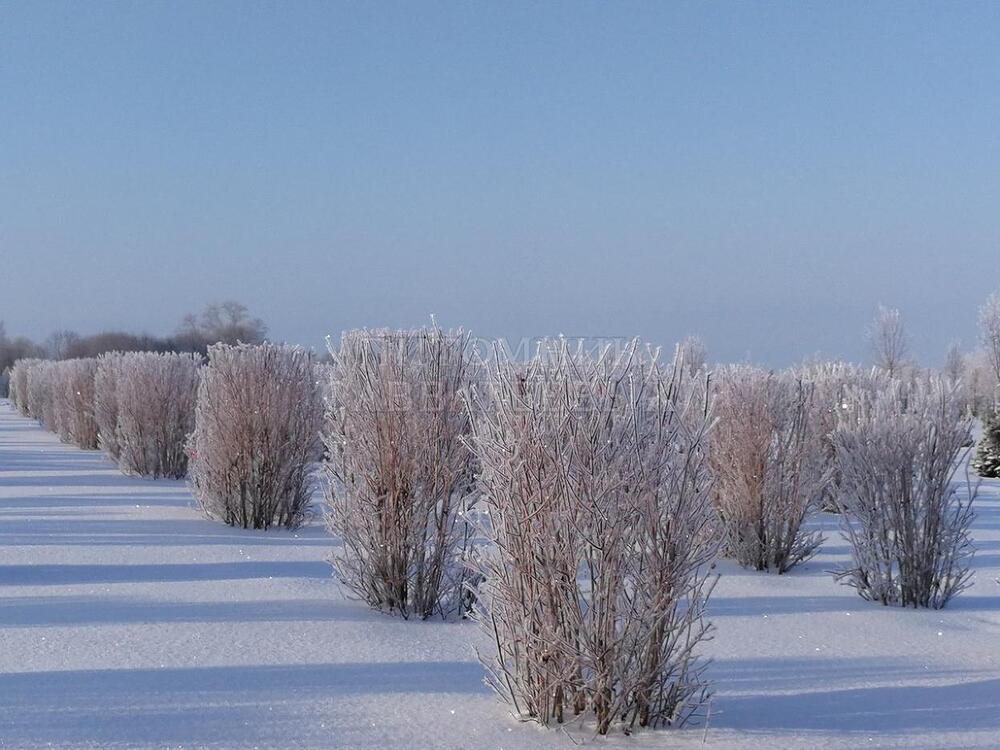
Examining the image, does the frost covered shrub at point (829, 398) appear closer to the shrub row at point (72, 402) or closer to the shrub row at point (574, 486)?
the shrub row at point (574, 486)

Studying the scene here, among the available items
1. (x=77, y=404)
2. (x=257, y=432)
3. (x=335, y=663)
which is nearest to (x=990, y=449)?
(x=257, y=432)

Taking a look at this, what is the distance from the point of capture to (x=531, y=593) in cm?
435

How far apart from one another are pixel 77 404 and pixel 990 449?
22.2m

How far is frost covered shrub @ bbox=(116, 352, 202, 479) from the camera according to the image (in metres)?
16.4

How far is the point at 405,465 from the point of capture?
22.6 feet

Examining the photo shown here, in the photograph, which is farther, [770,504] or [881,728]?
[770,504]

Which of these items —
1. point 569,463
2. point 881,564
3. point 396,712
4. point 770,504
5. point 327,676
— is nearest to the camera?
point 569,463

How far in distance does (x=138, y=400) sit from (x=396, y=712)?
12856 mm

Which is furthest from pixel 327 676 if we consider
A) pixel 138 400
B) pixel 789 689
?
pixel 138 400

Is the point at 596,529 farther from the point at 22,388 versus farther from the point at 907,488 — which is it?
the point at 22,388

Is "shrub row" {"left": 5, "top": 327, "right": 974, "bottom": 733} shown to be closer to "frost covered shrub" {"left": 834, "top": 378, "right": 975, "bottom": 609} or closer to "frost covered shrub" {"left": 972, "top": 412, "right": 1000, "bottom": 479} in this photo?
"frost covered shrub" {"left": 834, "top": 378, "right": 975, "bottom": 609}

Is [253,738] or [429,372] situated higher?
[429,372]

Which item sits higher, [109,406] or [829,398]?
[829,398]

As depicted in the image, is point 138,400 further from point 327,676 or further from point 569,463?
point 569,463
